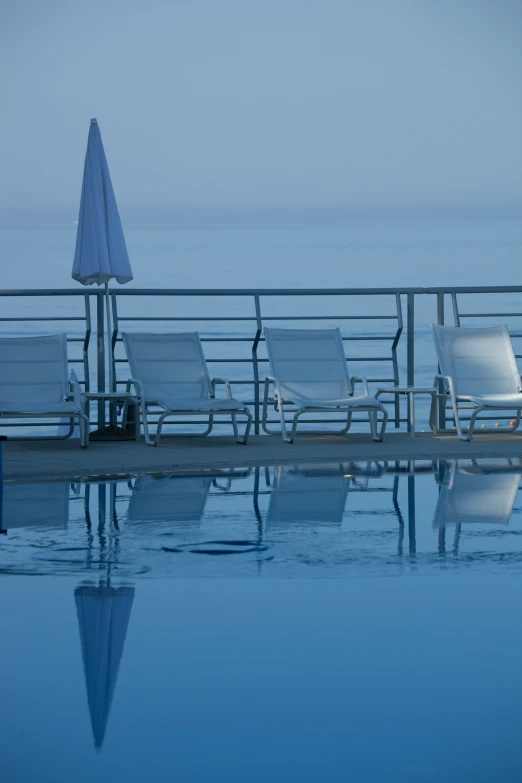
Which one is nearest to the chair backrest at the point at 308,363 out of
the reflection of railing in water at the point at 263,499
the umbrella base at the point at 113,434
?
the umbrella base at the point at 113,434

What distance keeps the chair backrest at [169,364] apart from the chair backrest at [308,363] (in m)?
0.53

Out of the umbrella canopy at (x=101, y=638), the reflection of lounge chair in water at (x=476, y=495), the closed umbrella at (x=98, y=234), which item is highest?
the closed umbrella at (x=98, y=234)

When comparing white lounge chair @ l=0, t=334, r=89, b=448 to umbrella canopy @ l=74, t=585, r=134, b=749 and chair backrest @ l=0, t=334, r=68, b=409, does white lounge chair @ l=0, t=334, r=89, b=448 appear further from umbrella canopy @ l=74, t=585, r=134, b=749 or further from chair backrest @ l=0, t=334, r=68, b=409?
umbrella canopy @ l=74, t=585, r=134, b=749

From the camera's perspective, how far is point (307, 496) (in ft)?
21.6

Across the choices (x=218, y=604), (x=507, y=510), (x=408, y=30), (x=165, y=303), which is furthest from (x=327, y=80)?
(x=218, y=604)

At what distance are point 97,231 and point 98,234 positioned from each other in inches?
1.0

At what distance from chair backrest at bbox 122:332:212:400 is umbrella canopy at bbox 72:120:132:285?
0.49 metres

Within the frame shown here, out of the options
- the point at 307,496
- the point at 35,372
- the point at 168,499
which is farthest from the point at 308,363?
the point at 168,499

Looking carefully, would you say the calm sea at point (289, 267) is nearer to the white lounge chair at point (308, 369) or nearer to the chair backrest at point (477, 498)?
the white lounge chair at point (308, 369)

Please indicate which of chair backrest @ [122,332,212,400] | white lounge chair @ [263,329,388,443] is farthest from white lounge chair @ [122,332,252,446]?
white lounge chair @ [263,329,388,443]

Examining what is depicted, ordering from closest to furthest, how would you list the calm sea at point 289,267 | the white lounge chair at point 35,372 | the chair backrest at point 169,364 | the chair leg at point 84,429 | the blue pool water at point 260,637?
the blue pool water at point 260,637, the chair leg at point 84,429, the white lounge chair at point 35,372, the chair backrest at point 169,364, the calm sea at point 289,267

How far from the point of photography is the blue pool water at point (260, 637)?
9.50ft

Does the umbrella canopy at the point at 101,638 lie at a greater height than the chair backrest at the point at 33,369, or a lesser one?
lesser

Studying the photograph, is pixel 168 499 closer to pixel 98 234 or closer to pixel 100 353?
pixel 100 353
